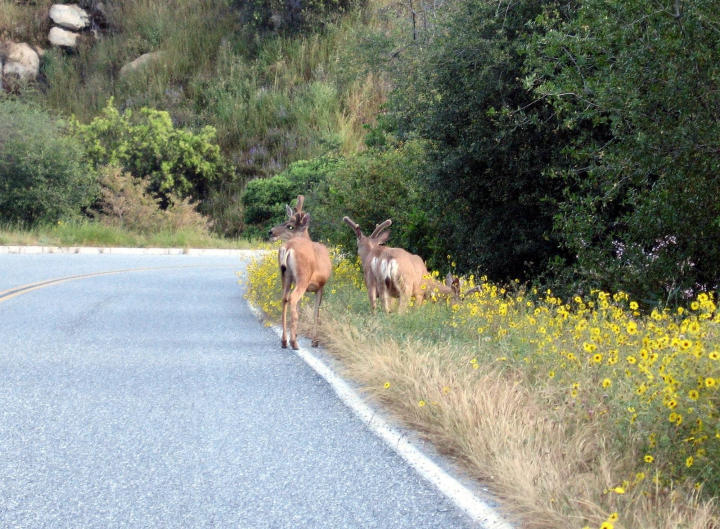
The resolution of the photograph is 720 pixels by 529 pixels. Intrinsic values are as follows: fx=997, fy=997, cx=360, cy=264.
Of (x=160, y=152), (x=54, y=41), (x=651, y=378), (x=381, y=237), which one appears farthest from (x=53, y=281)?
(x=54, y=41)

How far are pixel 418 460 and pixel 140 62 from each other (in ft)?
154

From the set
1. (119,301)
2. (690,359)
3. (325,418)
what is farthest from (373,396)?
(119,301)

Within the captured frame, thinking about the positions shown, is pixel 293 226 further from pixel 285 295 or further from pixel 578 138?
pixel 578 138

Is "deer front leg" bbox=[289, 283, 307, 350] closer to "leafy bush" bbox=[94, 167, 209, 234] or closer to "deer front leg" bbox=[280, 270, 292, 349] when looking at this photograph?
"deer front leg" bbox=[280, 270, 292, 349]

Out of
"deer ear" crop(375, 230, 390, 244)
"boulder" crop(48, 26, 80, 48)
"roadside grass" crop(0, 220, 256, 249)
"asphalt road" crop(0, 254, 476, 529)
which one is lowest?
"roadside grass" crop(0, 220, 256, 249)

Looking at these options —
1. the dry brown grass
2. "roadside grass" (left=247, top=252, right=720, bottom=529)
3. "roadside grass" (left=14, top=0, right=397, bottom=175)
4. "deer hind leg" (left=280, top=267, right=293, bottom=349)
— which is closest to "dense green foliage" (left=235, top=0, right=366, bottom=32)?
"roadside grass" (left=14, top=0, right=397, bottom=175)

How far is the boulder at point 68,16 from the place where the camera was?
5419 cm

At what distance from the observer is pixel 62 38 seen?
5359cm

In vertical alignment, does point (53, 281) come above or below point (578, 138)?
below

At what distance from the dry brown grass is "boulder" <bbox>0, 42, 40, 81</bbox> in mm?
45518

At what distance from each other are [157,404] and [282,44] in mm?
42542

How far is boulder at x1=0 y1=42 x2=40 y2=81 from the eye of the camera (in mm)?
50000

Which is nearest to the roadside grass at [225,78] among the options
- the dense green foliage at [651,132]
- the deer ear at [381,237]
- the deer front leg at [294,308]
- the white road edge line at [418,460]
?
the deer ear at [381,237]

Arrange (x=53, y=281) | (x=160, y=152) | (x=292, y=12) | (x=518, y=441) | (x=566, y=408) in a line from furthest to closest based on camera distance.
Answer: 1. (x=292, y=12)
2. (x=160, y=152)
3. (x=53, y=281)
4. (x=566, y=408)
5. (x=518, y=441)
